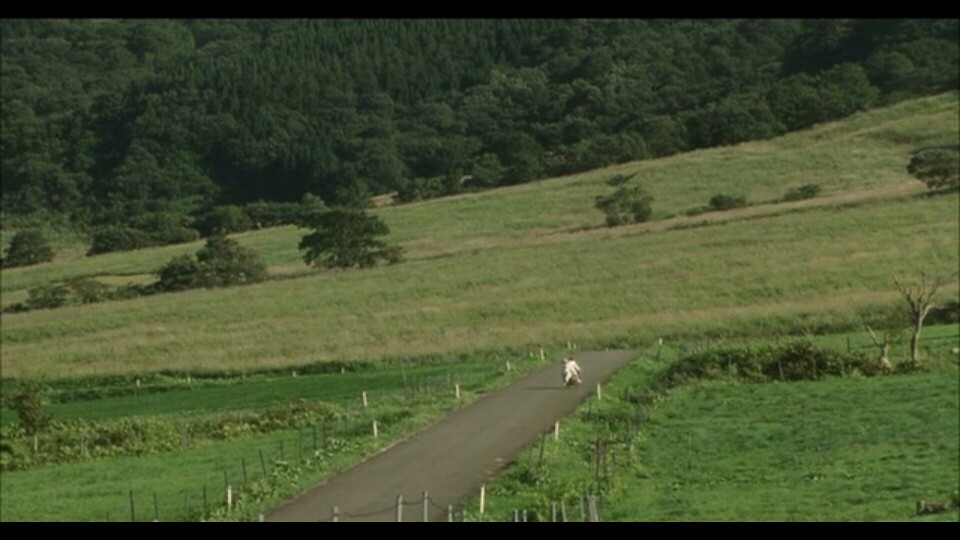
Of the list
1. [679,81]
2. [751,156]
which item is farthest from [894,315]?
[679,81]

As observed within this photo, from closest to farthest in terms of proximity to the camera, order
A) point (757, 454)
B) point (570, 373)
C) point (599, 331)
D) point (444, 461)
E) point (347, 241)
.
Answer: point (444, 461) < point (757, 454) < point (570, 373) < point (599, 331) < point (347, 241)

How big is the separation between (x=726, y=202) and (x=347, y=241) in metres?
24.4

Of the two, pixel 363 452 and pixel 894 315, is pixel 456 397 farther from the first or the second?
pixel 894 315

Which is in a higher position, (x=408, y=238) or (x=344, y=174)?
(x=344, y=174)

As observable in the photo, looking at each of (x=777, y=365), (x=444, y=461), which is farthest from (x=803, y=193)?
(x=444, y=461)

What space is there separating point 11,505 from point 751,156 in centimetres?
9561

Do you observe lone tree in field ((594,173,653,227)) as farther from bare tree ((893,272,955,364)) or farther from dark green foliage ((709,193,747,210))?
bare tree ((893,272,955,364))

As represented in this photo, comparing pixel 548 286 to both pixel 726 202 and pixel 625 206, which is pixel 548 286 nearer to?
pixel 625 206

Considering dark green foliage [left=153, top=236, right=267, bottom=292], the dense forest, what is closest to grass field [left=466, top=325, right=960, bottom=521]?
dark green foliage [left=153, top=236, right=267, bottom=292]

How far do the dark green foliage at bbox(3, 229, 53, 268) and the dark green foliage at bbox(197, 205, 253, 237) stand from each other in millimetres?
13800

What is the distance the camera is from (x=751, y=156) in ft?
382

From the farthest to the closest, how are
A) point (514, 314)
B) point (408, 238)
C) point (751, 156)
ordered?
point (751, 156), point (408, 238), point (514, 314)

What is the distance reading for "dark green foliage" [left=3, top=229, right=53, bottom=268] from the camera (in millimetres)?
116812

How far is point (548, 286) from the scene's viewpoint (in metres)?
73.9
